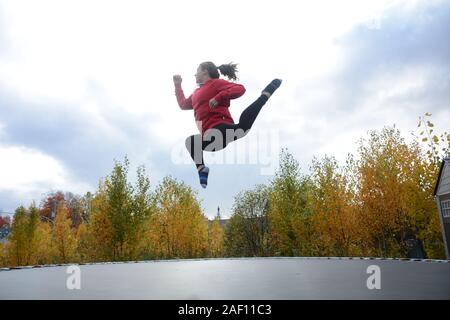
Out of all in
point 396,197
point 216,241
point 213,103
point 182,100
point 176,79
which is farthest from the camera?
point 216,241

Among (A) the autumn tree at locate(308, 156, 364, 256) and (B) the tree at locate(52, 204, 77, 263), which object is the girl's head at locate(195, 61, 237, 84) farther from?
(B) the tree at locate(52, 204, 77, 263)

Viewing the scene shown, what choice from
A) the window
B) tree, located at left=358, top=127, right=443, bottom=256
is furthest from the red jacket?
tree, located at left=358, top=127, right=443, bottom=256

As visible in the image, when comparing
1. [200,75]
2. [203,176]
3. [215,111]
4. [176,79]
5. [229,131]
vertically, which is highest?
[176,79]

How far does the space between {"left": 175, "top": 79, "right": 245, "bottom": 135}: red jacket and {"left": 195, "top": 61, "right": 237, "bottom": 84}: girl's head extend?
0.09 meters

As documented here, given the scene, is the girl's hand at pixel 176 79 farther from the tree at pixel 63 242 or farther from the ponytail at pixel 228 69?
the tree at pixel 63 242

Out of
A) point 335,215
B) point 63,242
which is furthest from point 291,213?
point 63,242

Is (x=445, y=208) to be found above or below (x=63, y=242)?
below

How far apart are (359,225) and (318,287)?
45.6 ft

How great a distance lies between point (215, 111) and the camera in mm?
4859

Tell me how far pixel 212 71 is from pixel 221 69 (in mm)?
146

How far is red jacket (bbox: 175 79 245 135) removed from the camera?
190 inches

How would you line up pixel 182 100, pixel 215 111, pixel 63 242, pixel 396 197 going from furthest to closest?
pixel 63 242 < pixel 396 197 < pixel 182 100 < pixel 215 111

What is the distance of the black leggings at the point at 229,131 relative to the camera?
467 cm

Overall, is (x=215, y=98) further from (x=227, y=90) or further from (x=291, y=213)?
(x=291, y=213)
